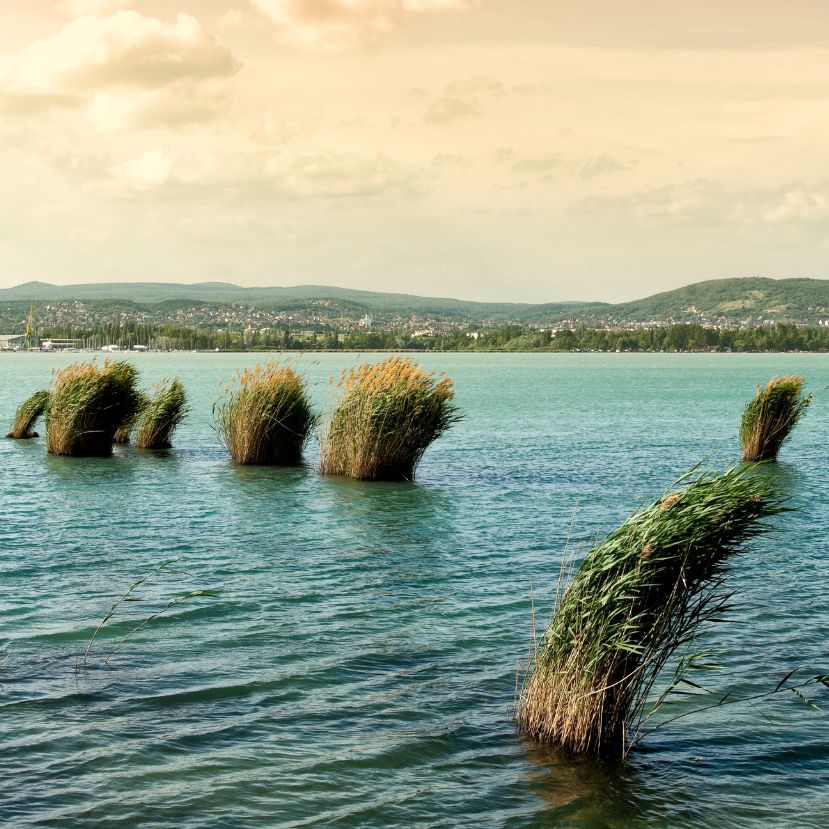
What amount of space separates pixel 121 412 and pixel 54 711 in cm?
2295

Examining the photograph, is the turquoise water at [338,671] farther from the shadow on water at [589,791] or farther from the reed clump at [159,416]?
the reed clump at [159,416]

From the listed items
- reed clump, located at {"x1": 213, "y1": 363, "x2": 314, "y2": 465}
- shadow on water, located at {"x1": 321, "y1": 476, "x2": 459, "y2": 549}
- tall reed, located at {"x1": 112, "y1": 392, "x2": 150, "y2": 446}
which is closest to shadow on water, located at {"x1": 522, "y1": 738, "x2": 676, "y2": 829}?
shadow on water, located at {"x1": 321, "y1": 476, "x2": 459, "y2": 549}

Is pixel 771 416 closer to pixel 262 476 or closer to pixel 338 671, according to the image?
pixel 262 476

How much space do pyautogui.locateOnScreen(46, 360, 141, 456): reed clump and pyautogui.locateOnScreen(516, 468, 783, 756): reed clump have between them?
2413 centimetres

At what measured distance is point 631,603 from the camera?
28.3 feet

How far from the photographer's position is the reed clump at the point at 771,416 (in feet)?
102

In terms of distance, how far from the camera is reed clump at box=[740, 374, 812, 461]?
1219 inches

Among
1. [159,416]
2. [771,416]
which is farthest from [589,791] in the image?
[159,416]

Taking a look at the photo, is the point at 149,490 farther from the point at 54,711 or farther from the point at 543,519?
the point at 54,711

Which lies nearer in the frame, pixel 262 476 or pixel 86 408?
pixel 262 476

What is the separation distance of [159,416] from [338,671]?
24.3 m

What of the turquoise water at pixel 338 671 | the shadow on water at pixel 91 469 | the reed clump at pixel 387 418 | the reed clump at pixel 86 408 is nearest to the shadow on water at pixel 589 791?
the turquoise water at pixel 338 671

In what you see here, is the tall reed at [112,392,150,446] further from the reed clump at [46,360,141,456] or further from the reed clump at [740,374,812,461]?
the reed clump at [740,374,812,461]

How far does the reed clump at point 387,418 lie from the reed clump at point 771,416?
10285 millimetres
